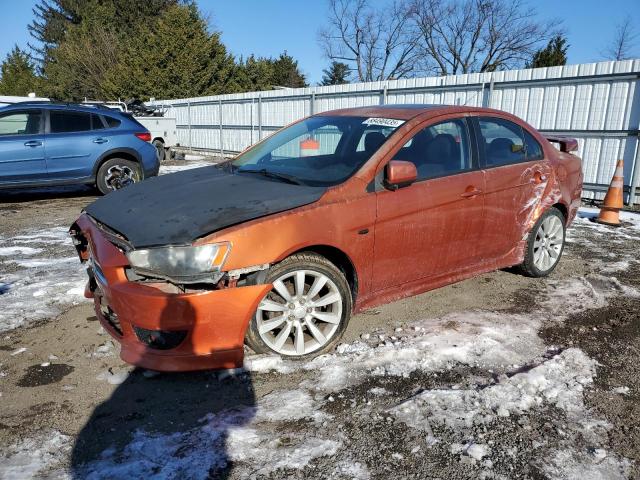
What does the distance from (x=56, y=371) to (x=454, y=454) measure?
2.38 metres

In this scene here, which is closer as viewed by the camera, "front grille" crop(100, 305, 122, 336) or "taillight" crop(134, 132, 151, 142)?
"front grille" crop(100, 305, 122, 336)

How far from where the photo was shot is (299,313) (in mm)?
3094

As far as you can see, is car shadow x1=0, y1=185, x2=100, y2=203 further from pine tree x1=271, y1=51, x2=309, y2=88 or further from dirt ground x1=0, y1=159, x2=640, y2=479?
pine tree x1=271, y1=51, x2=309, y2=88

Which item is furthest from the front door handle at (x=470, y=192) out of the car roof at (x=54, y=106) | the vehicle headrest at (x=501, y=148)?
the car roof at (x=54, y=106)

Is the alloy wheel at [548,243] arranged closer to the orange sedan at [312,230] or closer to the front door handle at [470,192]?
the orange sedan at [312,230]

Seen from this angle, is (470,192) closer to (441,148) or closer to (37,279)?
(441,148)

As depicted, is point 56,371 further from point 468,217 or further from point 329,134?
point 468,217

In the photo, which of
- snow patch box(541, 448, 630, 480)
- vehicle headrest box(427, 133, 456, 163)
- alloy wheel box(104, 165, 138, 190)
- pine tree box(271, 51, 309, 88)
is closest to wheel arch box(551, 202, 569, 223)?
vehicle headrest box(427, 133, 456, 163)

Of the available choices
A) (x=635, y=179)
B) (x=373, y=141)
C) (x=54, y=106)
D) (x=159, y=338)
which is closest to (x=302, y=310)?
(x=159, y=338)

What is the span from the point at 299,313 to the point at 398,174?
1.13 metres

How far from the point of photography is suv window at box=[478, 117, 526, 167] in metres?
4.14

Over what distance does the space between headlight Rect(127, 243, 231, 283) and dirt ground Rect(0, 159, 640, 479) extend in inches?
26.5

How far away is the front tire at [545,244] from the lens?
459 centimetres

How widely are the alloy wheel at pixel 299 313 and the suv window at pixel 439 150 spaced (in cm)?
112
